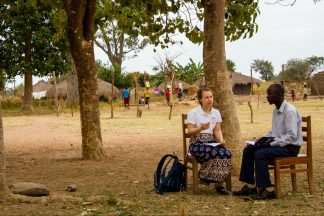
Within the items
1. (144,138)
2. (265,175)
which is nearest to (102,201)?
(265,175)

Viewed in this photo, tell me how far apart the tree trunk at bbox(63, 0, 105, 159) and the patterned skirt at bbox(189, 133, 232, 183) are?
14.1ft

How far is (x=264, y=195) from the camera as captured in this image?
613cm

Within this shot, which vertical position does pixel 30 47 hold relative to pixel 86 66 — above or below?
above

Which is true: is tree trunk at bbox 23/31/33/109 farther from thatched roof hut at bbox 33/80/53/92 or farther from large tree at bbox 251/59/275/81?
large tree at bbox 251/59/275/81

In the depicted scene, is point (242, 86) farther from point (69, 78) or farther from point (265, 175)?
point (265, 175)

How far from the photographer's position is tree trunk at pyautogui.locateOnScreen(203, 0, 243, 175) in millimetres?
7723

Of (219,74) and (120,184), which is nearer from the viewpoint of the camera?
(120,184)

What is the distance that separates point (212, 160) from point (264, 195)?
0.74 m

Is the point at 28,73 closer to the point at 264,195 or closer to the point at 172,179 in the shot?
the point at 172,179

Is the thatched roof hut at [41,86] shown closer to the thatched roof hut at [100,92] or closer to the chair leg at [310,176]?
the thatched roof hut at [100,92]

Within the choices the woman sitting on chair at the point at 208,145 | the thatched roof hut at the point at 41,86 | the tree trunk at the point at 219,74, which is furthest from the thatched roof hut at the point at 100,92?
the woman sitting on chair at the point at 208,145

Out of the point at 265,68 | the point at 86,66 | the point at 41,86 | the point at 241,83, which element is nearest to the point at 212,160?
the point at 86,66

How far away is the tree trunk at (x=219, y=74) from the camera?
304 inches

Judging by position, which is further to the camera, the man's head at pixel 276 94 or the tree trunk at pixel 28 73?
the tree trunk at pixel 28 73
